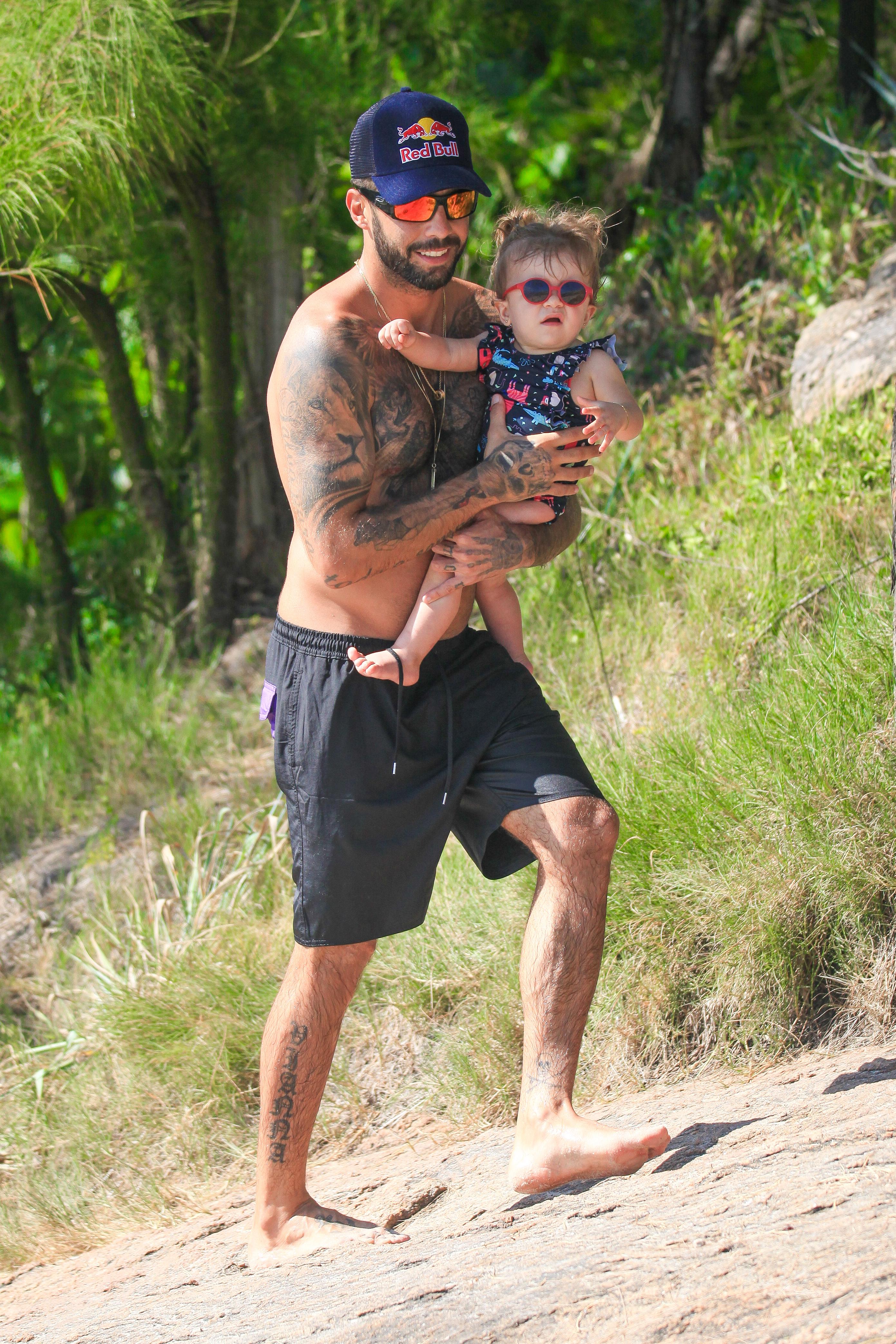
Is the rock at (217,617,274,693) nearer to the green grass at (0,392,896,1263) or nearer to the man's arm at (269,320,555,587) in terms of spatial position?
the green grass at (0,392,896,1263)

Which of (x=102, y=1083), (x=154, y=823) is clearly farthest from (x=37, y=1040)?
(x=154, y=823)

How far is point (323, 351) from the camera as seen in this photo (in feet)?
8.03

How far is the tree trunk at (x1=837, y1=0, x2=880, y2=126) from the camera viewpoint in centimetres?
693

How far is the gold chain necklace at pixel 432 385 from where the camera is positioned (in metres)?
2.60

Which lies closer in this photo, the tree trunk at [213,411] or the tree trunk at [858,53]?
the tree trunk at [213,411]

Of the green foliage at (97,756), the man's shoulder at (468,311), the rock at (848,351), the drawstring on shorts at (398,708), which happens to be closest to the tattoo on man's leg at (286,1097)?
the drawstring on shorts at (398,708)

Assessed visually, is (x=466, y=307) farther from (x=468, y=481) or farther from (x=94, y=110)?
(x=94, y=110)

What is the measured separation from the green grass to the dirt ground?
0.22m

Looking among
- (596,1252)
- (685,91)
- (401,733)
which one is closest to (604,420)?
(401,733)

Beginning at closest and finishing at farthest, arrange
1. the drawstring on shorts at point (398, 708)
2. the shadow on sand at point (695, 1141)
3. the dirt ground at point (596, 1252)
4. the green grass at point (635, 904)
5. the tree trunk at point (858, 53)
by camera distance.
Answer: the dirt ground at point (596, 1252) < the shadow on sand at point (695, 1141) < the drawstring on shorts at point (398, 708) < the green grass at point (635, 904) < the tree trunk at point (858, 53)

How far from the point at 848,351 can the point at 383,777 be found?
351 centimetres

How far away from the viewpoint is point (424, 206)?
2459mm

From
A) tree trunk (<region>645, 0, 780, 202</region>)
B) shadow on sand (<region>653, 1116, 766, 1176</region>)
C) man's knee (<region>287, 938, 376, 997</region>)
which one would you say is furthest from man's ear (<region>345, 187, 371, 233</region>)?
tree trunk (<region>645, 0, 780, 202</region>)

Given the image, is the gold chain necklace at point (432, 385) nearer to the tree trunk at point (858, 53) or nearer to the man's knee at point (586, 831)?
the man's knee at point (586, 831)
